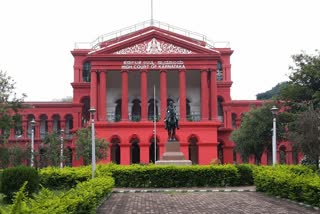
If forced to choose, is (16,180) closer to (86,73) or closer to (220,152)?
(220,152)

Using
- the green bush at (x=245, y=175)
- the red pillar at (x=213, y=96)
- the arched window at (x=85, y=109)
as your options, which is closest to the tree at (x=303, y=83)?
the red pillar at (x=213, y=96)

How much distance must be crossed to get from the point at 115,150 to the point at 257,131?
591 inches

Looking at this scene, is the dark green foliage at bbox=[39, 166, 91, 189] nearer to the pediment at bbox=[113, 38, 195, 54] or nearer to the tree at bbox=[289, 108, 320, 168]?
the tree at bbox=[289, 108, 320, 168]

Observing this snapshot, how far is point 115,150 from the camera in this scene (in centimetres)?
4834

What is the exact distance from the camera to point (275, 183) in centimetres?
1875

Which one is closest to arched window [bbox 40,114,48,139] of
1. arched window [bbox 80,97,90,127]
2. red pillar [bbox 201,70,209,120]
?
arched window [bbox 80,97,90,127]

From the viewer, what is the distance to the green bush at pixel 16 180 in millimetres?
17297

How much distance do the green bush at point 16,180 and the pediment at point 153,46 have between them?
29.5 meters

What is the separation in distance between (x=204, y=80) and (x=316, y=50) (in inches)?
489

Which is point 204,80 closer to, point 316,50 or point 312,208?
point 316,50

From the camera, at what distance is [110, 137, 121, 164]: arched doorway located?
151ft

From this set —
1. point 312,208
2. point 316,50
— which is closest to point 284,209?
point 312,208

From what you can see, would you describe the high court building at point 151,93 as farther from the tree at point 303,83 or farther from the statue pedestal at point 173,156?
the statue pedestal at point 173,156

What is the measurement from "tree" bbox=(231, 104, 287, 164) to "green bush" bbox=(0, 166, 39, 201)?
27207mm
